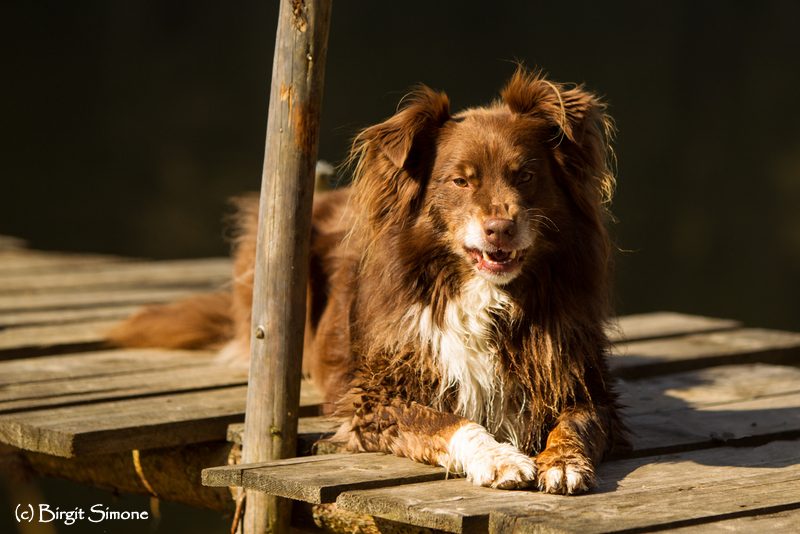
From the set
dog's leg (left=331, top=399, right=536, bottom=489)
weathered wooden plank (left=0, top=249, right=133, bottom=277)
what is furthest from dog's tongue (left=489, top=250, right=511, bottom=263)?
weathered wooden plank (left=0, top=249, right=133, bottom=277)

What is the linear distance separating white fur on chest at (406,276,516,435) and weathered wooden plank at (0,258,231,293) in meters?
3.55

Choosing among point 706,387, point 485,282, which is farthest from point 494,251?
point 706,387

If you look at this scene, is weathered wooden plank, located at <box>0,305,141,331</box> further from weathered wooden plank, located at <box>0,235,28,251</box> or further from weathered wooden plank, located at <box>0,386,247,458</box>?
weathered wooden plank, located at <box>0,235,28,251</box>

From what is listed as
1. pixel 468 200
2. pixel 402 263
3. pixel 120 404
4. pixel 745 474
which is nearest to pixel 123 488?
pixel 120 404

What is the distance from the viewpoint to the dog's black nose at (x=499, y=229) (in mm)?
2771

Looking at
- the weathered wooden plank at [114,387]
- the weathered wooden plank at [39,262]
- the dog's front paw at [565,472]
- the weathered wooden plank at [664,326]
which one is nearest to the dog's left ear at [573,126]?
the dog's front paw at [565,472]

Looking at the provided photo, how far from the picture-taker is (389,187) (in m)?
3.14

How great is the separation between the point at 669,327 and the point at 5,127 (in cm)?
769

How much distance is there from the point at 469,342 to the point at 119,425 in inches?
50.0

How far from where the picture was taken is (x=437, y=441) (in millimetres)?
2807

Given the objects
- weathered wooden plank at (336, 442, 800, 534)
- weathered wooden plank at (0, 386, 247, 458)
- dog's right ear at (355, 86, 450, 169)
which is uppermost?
dog's right ear at (355, 86, 450, 169)

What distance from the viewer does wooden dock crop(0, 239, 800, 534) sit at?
94.4 inches

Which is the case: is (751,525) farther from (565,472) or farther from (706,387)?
(706,387)

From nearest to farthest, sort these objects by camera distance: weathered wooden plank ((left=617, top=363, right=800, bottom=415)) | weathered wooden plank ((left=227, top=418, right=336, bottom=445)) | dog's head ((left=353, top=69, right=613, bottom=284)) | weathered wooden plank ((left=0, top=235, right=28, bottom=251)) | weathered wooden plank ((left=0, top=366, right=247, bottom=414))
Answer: dog's head ((left=353, top=69, right=613, bottom=284)) → weathered wooden plank ((left=227, top=418, right=336, bottom=445)) → weathered wooden plank ((left=0, top=366, right=247, bottom=414)) → weathered wooden plank ((left=617, top=363, right=800, bottom=415)) → weathered wooden plank ((left=0, top=235, right=28, bottom=251))
